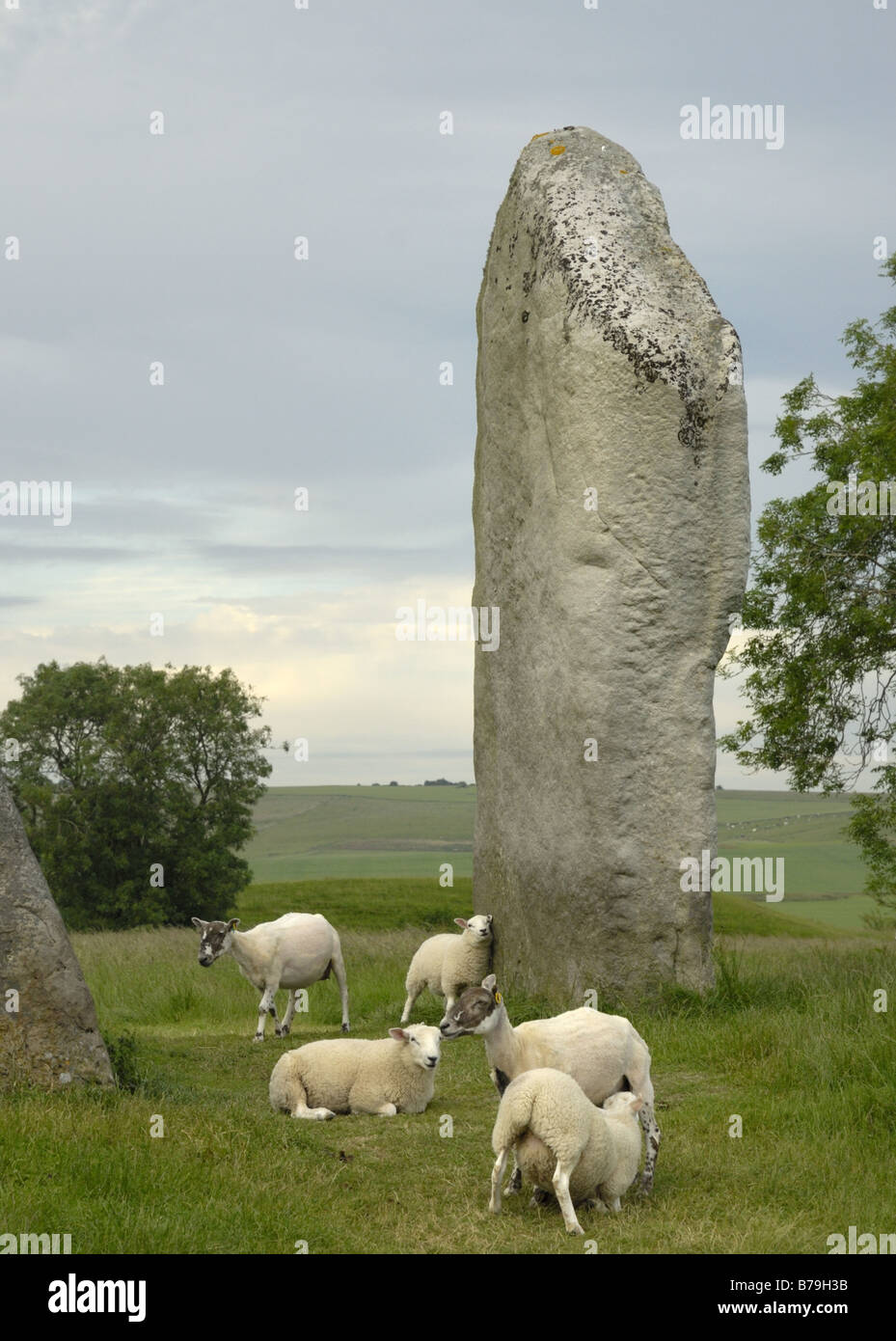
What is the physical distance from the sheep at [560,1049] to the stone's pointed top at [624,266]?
6585 millimetres

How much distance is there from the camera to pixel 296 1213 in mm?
6711

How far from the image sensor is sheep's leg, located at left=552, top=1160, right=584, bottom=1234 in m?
6.57

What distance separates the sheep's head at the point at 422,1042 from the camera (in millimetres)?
9133

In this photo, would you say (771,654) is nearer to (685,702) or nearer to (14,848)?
(685,702)

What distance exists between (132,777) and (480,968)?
19264mm

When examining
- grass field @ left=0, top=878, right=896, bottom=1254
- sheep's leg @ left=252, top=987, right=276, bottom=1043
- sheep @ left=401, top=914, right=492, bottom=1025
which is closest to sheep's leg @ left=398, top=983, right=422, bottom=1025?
sheep @ left=401, top=914, right=492, bottom=1025

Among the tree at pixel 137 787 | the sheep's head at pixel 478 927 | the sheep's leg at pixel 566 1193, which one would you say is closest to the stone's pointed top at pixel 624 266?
the sheep's head at pixel 478 927

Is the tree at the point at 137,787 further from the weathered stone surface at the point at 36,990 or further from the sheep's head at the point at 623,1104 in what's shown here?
the sheep's head at the point at 623,1104

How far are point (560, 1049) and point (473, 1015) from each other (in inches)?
24.7

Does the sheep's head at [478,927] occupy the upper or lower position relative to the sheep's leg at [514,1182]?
upper

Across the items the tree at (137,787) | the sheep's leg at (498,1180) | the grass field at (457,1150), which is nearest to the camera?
the grass field at (457,1150)

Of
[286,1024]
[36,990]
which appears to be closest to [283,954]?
[286,1024]

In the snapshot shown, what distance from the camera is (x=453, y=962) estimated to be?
13070mm

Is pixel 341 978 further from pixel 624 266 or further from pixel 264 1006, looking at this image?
pixel 624 266
